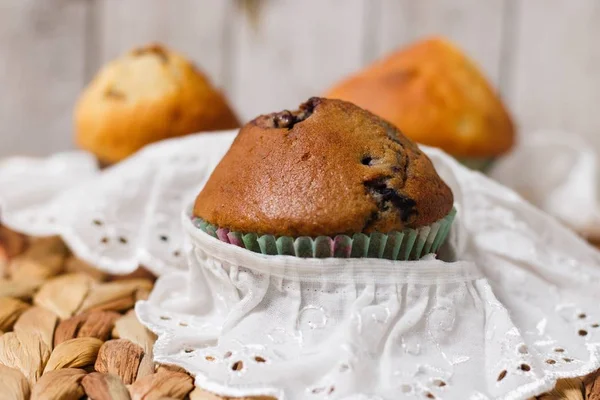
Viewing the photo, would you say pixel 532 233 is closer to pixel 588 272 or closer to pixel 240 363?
pixel 588 272

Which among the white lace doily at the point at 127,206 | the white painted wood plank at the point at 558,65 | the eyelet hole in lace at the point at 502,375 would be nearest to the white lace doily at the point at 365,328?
the eyelet hole in lace at the point at 502,375

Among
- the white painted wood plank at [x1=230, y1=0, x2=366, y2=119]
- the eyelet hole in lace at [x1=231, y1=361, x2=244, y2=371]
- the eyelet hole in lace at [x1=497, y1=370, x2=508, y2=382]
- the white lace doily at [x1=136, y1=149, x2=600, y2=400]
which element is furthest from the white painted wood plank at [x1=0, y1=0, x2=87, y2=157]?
the eyelet hole in lace at [x1=497, y1=370, x2=508, y2=382]

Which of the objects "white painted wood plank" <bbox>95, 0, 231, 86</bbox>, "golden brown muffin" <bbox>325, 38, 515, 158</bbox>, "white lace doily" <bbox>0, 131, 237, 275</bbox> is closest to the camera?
"white lace doily" <bbox>0, 131, 237, 275</bbox>

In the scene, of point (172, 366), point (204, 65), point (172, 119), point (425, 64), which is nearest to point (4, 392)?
point (172, 366)

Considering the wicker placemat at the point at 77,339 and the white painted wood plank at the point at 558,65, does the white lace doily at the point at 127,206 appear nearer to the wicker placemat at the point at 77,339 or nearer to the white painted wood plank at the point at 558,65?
the wicker placemat at the point at 77,339

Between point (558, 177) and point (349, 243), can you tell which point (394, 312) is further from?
point (558, 177)

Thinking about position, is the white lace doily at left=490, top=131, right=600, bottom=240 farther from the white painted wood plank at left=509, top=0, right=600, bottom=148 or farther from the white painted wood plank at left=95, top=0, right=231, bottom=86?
the white painted wood plank at left=95, top=0, right=231, bottom=86

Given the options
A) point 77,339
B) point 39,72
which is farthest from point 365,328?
point 39,72
